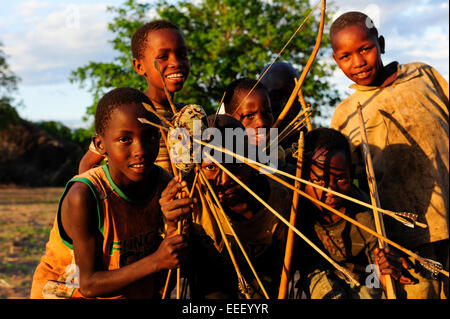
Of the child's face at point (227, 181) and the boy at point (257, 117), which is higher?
the boy at point (257, 117)

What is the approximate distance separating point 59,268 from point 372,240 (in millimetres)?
1778

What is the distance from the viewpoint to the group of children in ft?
6.73

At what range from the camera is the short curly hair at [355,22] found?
9.93 feet

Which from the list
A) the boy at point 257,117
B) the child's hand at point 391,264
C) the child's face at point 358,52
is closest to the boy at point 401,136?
the child's face at point 358,52

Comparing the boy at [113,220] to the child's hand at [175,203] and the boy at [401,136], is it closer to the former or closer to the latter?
the child's hand at [175,203]

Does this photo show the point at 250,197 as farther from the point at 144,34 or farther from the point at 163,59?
the point at 144,34

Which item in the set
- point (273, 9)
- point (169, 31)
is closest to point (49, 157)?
point (273, 9)

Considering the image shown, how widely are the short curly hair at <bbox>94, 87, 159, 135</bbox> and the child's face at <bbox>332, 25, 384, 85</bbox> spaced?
5.01 ft

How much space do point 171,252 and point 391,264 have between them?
115 centimetres

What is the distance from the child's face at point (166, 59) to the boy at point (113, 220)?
769 millimetres

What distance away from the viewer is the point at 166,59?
2949mm

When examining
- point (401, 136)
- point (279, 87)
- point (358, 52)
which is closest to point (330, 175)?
point (401, 136)

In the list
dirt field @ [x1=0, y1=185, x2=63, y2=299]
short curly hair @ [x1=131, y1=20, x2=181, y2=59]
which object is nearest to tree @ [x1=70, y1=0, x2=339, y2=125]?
dirt field @ [x1=0, y1=185, x2=63, y2=299]

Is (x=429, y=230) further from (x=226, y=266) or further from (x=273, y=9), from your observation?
(x=273, y=9)
